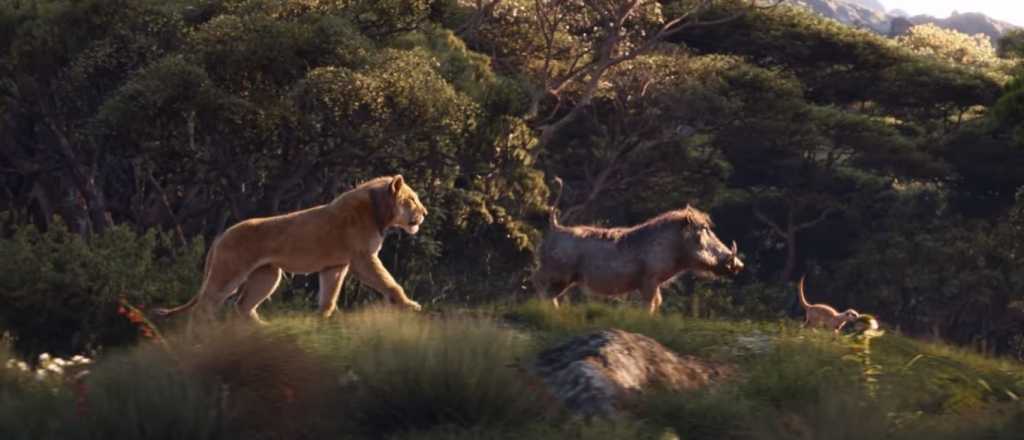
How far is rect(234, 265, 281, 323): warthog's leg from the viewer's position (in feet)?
45.7

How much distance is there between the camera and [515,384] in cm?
962

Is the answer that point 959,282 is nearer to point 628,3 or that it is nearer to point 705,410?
point 628,3

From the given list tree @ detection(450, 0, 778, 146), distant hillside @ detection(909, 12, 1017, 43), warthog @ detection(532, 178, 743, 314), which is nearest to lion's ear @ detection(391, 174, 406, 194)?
warthog @ detection(532, 178, 743, 314)

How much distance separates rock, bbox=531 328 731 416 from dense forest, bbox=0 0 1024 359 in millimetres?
5122

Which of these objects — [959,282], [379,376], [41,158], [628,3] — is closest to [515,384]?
[379,376]

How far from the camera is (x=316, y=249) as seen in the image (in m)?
13.7

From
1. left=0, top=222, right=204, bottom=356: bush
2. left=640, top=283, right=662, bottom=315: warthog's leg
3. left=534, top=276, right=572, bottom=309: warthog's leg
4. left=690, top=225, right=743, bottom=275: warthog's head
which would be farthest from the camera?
left=534, top=276, right=572, bottom=309: warthog's leg

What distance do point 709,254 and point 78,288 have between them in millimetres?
5701

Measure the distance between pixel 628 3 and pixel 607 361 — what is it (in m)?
23.4

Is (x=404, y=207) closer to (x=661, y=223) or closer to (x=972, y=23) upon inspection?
(x=661, y=223)

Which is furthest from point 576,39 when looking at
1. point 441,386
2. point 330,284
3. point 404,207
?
point 441,386

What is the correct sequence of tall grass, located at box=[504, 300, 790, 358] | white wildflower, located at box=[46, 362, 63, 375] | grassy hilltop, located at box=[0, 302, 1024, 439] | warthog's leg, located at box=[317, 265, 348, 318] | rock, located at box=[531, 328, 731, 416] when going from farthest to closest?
1. warthog's leg, located at box=[317, 265, 348, 318]
2. tall grass, located at box=[504, 300, 790, 358]
3. white wildflower, located at box=[46, 362, 63, 375]
4. rock, located at box=[531, 328, 731, 416]
5. grassy hilltop, located at box=[0, 302, 1024, 439]

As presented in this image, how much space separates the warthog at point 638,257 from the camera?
51.0 feet

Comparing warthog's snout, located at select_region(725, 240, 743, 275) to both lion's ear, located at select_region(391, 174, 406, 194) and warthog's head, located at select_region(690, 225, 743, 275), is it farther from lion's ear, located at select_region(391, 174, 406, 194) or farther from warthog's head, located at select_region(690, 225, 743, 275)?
lion's ear, located at select_region(391, 174, 406, 194)
